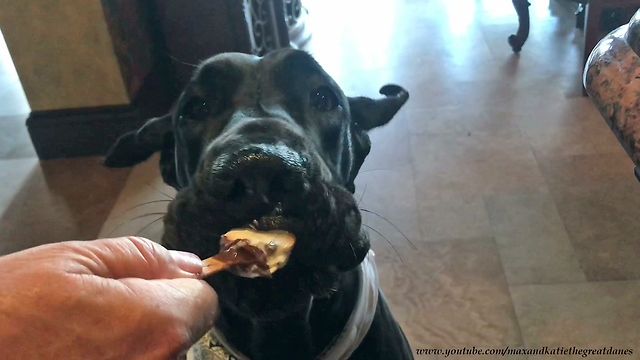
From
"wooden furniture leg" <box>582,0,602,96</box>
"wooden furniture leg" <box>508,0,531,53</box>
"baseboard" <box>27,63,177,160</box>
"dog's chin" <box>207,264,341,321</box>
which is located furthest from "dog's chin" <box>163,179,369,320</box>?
"wooden furniture leg" <box>508,0,531,53</box>

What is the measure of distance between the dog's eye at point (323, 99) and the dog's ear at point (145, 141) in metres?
0.35

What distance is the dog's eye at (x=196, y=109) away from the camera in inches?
39.9

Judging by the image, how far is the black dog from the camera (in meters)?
0.72

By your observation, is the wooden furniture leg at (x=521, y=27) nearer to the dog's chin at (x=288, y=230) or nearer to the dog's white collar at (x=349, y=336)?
the dog's white collar at (x=349, y=336)

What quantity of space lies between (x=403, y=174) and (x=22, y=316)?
6.66 feet

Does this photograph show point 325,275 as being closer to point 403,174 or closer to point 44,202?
point 403,174

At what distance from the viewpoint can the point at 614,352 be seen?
1526 millimetres

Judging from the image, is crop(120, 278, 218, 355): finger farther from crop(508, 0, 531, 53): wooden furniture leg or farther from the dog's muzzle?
crop(508, 0, 531, 53): wooden furniture leg

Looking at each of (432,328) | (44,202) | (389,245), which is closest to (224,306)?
(432,328)

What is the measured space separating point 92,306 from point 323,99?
0.70 m

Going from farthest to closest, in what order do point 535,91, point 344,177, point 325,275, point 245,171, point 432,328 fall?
1. point 535,91
2. point 432,328
3. point 344,177
4. point 325,275
5. point 245,171

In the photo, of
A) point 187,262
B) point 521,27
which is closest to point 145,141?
point 187,262

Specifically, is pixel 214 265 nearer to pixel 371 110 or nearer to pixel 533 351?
pixel 371 110

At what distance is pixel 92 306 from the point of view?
1.35ft
